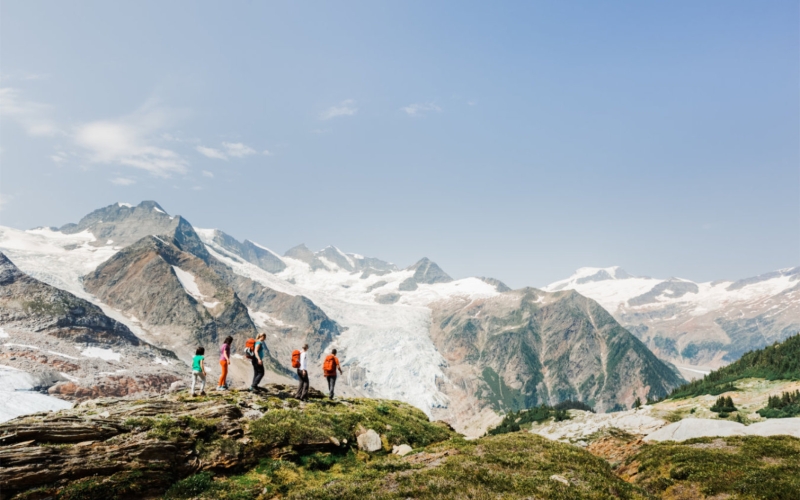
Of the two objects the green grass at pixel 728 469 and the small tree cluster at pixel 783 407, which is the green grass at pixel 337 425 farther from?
the small tree cluster at pixel 783 407

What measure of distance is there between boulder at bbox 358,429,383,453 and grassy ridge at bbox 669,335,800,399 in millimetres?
76561

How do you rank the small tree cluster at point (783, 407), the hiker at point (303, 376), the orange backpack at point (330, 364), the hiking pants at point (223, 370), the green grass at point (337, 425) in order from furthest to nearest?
the small tree cluster at point (783, 407), the orange backpack at point (330, 364), the hiker at point (303, 376), the hiking pants at point (223, 370), the green grass at point (337, 425)

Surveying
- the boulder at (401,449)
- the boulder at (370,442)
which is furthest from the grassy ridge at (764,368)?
the boulder at (370,442)

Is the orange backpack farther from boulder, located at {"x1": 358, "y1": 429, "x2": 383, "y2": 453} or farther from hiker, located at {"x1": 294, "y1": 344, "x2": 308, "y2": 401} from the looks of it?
boulder, located at {"x1": 358, "y1": 429, "x2": 383, "y2": 453}

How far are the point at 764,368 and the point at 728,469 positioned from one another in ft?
314

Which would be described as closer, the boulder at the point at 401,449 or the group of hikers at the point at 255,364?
the boulder at the point at 401,449

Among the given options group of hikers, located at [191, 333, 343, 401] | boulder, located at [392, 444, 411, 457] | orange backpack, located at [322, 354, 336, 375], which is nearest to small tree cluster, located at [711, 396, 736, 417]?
boulder, located at [392, 444, 411, 457]

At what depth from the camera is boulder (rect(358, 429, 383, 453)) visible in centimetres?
2500

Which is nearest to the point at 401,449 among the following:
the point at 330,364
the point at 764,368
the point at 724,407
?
the point at 330,364

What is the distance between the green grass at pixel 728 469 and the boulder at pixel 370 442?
49.7 ft

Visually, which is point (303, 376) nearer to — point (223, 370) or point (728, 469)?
point (223, 370)

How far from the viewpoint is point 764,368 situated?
8650 cm

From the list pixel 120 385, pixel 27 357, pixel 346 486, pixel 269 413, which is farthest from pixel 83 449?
pixel 27 357

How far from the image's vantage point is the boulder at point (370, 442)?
25.0 metres
